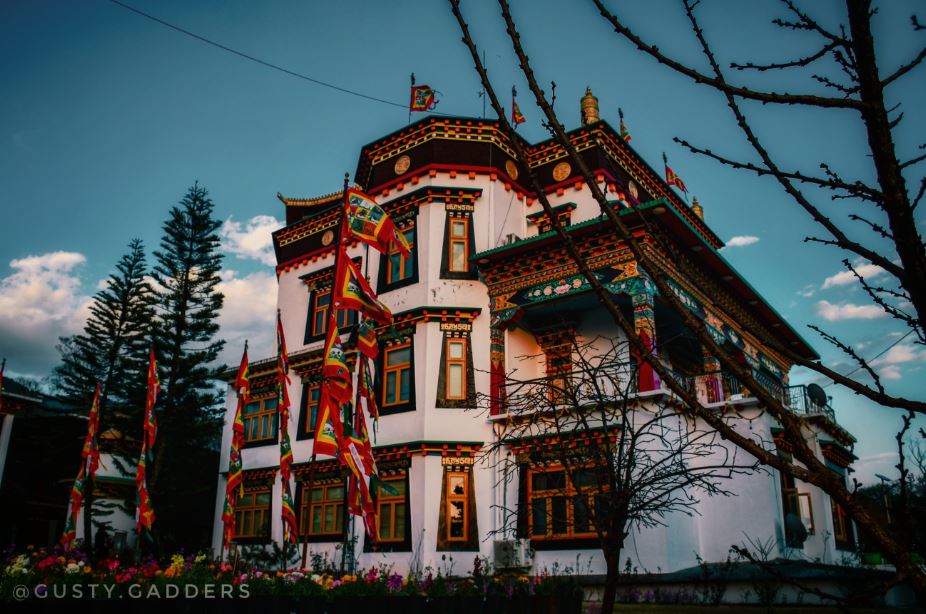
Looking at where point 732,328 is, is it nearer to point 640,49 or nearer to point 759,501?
point 759,501

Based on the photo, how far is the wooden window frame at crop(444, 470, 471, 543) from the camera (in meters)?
16.6

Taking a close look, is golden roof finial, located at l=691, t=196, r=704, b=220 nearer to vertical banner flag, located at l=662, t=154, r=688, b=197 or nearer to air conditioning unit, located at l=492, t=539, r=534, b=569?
vertical banner flag, located at l=662, t=154, r=688, b=197

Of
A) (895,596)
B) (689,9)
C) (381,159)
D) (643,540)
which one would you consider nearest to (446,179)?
(381,159)

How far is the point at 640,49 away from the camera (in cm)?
228

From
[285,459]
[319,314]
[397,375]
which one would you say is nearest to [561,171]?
[397,375]

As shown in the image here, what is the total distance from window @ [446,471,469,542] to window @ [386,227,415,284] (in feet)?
18.9

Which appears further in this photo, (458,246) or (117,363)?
(117,363)

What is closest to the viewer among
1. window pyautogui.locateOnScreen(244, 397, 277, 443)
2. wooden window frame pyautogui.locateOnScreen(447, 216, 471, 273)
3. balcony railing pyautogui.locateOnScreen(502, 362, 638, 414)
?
balcony railing pyautogui.locateOnScreen(502, 362, 638, 414)

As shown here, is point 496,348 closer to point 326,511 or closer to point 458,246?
point 458,246

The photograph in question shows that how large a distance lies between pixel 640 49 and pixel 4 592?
6098mm

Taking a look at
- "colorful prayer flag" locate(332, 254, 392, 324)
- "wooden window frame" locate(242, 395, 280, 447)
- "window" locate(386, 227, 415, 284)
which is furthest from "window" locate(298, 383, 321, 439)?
"colorful prayer flag" locate(332, 254, 392, 324)

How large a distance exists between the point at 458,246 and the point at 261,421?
370 inches

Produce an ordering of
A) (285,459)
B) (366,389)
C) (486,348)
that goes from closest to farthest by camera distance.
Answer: (366,389) → (285,459) → (486,348)

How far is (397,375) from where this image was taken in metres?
18.8
